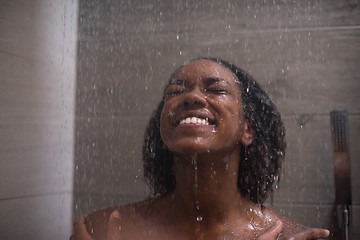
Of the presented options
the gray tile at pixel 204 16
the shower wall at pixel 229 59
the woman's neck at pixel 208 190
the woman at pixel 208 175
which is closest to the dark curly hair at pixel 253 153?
the woman at pixel 208 175

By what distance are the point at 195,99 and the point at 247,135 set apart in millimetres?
249

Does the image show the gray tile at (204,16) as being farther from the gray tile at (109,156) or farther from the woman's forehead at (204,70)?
the woman's forehead at (204,70)

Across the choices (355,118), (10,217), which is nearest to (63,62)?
(10,217)

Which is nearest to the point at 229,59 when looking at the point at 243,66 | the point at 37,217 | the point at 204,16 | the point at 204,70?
the point at 243,66

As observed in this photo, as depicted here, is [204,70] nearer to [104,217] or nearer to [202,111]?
[202,111]

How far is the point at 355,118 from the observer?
1.64 m

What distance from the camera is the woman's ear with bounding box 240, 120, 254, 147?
1.28 m

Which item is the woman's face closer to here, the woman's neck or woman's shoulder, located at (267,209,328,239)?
the woman's neck

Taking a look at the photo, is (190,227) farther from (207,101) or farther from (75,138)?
(75,138)

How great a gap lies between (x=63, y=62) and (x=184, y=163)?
3.13ft

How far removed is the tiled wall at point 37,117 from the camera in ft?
4.86

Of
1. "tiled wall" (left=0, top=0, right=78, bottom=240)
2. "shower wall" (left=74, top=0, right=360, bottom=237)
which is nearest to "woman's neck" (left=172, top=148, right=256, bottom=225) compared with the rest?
"shower wall" (left=74, top=0, right=360, bottom=237)

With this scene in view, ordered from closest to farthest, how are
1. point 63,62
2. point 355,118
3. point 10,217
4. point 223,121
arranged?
point 223,121 → point 10,217 → point 355,118 → point 63,62

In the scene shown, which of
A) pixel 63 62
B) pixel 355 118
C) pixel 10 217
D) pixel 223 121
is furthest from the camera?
pixel 63 62
